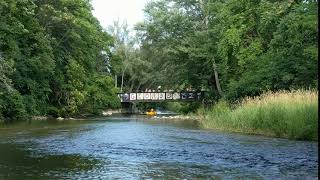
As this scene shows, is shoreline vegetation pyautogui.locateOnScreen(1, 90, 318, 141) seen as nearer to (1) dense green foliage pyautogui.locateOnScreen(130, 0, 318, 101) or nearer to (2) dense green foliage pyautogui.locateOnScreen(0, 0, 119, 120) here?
(1) dense green foliage pyautogui.locateOnScreen(130, 0, 318, 101)

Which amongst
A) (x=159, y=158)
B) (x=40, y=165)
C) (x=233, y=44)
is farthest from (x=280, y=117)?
(x=233, y=44)

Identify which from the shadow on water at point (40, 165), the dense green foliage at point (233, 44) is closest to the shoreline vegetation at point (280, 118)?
the dense green foliage at point (233, 44)

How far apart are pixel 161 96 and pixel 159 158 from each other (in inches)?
1932

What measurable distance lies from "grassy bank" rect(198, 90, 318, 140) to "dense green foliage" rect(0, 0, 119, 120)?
13.7 m

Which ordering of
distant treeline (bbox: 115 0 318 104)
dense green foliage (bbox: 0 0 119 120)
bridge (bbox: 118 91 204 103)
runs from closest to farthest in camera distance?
1. distant treeline (bbox: 115 0 318 104)
2. dense green foliage (bbox: 0 0 119 120)
3. bridge (bbox: 118 91 204 103)

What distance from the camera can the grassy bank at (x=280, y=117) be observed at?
728 inches

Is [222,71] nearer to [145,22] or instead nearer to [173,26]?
[173,26]

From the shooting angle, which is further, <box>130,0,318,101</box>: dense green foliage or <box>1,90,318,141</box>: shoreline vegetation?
<box>130,0,318,101</box>: dense green foliage

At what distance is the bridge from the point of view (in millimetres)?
55406

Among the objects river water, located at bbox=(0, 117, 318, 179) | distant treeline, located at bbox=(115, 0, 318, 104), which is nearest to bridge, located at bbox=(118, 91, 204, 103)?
distant treeline, located at bbox=(115, 0, 318, 104)

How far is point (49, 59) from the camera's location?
40250mm

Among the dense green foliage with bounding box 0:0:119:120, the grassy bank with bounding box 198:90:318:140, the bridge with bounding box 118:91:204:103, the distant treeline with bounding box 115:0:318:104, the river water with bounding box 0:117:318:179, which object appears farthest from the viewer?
the bridge with bounding box 118:91:204:103

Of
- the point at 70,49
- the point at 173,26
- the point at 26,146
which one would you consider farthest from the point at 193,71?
the point at 26,146

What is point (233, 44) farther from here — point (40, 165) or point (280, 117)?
point (40, 165)
